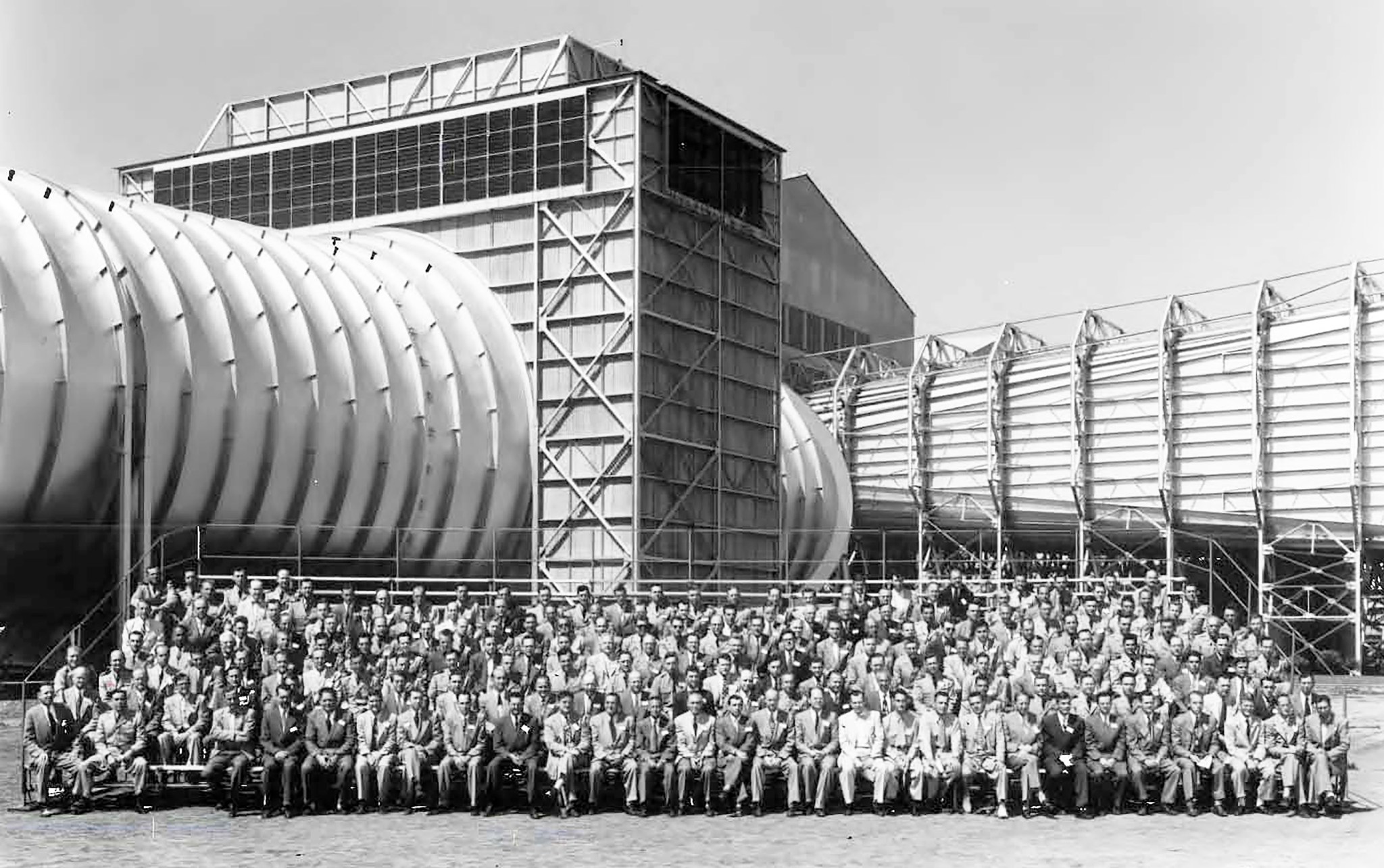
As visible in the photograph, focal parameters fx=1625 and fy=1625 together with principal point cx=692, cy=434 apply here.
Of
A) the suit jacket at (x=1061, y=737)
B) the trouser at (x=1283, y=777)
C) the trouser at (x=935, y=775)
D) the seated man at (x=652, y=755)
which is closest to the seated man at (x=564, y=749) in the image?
the seated man at (x=652, y=755)

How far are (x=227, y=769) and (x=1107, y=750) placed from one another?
10.1 meters

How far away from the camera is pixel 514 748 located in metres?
18.6

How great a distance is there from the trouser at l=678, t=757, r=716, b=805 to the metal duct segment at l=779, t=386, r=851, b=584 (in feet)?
98.3

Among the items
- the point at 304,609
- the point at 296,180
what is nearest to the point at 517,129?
the point at 296,180

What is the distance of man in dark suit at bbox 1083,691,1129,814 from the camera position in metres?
18.4

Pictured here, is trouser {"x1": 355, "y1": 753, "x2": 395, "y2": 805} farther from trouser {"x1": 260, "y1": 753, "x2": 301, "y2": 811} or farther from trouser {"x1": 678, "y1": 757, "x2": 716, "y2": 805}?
trouser {"x1": 678, "y1": 757, "x2": 716, "y2": 805}

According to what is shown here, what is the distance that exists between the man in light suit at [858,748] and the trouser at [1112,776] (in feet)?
7.81

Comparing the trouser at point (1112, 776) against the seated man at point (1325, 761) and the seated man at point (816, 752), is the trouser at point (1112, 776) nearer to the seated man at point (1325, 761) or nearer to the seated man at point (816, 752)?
the seated man at point (1325, 761)

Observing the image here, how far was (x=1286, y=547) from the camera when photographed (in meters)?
48.9

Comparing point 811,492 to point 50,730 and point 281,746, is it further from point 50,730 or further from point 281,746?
point 50,730

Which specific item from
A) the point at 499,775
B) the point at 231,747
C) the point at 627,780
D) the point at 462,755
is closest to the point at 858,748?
the point at 627,780

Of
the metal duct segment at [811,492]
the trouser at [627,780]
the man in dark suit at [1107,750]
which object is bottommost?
the trouser at [627,780]

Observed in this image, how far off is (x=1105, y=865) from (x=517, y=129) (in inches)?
1190

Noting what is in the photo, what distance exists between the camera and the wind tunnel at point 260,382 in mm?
28312
